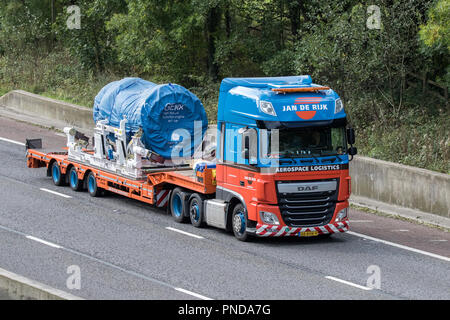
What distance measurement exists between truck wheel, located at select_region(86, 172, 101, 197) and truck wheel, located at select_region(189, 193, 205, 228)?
355cm

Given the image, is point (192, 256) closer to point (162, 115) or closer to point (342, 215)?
point (342, 215)

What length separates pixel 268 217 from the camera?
56.3 feet

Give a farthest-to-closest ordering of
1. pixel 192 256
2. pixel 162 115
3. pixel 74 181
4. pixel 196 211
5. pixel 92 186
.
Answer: pixel 74 181 → pixel 92 186 → pixel 162 115 → pixel 196 211 → pixel 192 256

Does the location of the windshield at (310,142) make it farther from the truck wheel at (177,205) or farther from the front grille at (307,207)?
the truck wheel at (177,205)

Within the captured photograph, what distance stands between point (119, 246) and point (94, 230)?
1.45 m

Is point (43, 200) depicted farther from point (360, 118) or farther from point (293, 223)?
point (360, 118)

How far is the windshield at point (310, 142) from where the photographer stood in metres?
17.0

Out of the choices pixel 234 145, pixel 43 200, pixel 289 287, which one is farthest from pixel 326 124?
pixel 43 200

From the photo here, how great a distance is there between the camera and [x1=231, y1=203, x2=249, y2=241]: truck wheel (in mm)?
17688

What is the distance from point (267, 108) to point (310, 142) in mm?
1147

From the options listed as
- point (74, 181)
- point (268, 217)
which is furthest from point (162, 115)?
point (268, 217)

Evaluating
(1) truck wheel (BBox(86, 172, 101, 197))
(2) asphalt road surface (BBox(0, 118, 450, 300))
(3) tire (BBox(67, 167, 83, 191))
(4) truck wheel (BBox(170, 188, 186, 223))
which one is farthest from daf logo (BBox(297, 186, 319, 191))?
(3) tire (BBox(67, 167, 83, 191))

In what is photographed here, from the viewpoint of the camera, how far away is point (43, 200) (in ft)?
69.6

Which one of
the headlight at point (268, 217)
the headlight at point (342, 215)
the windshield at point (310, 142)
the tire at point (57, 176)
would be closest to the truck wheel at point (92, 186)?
the tire at point (57, 176)
